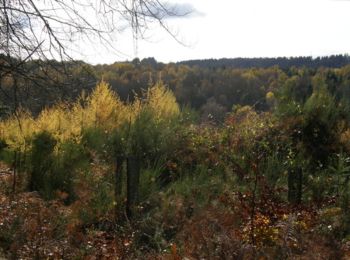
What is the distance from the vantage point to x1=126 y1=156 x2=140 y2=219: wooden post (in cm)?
778

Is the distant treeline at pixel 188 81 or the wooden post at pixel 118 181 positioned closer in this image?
the distant treeline at pixel 188 81

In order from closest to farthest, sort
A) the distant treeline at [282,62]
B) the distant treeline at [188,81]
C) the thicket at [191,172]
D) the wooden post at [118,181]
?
the distant treeline at [188,81]
the thicket at [191,172]
the wooden post at [118,181]
the distant treeline at [282,62]

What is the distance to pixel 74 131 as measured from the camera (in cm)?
1234

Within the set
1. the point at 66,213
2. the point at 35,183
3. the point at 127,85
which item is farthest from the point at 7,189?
the point at 127,85

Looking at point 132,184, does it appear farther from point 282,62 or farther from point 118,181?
point 282,62

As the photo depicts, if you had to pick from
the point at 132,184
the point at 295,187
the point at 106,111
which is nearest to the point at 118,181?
the point at 132,184

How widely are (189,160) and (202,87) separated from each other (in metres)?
91.6

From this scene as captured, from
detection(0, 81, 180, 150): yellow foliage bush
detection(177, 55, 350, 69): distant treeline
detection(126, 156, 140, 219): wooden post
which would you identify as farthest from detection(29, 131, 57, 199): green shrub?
detection(177, 55, 350, 69): distant treeline

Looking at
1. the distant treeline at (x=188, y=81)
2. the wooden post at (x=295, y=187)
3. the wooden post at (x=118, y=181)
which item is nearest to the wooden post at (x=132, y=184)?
the wooden post at (x=118, y=181)

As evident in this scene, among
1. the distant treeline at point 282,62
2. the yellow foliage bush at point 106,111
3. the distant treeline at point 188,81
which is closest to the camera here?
the distant treeline at point 188,81

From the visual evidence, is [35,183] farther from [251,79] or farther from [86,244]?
[251,79]

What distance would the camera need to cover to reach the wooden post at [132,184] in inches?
306

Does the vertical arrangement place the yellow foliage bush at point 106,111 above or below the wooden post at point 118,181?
above

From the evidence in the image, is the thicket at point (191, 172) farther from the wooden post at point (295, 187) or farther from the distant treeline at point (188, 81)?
the distant treeline at point (188, 81)
